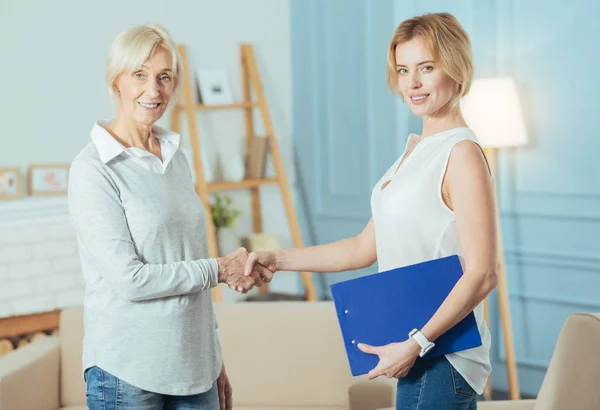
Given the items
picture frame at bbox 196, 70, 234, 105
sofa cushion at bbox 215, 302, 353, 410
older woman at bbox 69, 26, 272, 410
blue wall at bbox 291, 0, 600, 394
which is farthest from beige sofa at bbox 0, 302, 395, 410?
picture frame at bbox 196, 70, 234, 105

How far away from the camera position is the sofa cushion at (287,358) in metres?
3.02

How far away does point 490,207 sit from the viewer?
1.71 meters

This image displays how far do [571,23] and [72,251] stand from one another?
2562 millimetres

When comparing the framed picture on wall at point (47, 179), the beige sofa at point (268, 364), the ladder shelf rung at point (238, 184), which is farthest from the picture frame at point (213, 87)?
the beige sofa at point (268, 364)

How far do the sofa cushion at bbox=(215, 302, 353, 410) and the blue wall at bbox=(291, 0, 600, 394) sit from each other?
5.10 feet

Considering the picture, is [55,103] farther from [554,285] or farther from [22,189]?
[554,285]

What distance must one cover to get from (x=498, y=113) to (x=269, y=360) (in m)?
1.70

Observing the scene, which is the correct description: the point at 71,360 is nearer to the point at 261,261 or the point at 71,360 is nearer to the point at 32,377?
the point at 32,377

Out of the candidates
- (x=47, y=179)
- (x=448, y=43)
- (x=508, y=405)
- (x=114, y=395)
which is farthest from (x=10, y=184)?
(x=448, y=43)

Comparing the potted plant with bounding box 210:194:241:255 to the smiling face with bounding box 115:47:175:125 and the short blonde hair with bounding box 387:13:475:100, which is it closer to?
the smiling face with bounding box 115:47:175:125

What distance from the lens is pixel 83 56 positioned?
462cm

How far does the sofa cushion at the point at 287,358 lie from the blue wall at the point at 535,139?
1.55 metres

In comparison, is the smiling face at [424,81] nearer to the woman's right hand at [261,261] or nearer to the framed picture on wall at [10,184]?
the woman's right hand at [261,261]

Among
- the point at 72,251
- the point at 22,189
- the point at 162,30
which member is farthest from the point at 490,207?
the point at 22,189
